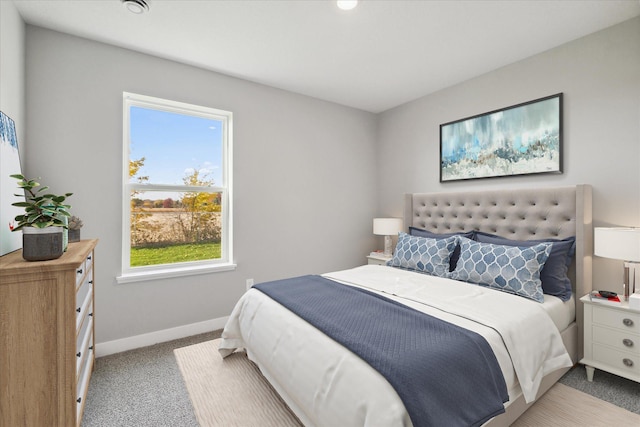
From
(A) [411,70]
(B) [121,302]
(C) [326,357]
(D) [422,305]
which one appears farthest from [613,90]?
(B) [121,302]

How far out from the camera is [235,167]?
3.15 metres

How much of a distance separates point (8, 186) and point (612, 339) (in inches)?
154

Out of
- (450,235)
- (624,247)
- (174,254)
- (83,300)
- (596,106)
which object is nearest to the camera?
(83,300)

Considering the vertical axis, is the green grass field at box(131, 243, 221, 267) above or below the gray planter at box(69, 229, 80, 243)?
below

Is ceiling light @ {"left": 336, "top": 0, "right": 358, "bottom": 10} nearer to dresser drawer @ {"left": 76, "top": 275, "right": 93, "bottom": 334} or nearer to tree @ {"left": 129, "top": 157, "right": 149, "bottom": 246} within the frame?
tree @ {"left": 129, "top": 157, "right": 149, "bottom": 246}

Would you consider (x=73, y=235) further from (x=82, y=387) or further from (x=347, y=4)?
(x=347, y=4)

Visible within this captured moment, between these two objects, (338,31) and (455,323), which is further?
(338,31)

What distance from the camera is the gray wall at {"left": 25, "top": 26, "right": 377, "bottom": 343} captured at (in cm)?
236

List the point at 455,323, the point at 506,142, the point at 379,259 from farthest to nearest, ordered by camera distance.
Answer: the point at 379,259 < the point at 506,142 < the point at 455,323

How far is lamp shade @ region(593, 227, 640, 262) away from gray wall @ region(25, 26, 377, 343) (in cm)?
252

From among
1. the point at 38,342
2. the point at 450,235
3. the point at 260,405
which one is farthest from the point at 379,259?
the point at 38,342

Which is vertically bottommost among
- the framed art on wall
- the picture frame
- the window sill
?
the window sill

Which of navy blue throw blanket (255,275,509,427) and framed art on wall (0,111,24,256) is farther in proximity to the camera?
framed art on wall (0,111,24,256)

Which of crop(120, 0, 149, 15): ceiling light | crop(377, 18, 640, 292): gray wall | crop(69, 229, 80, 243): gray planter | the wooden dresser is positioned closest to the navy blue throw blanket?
the wooden dresser
